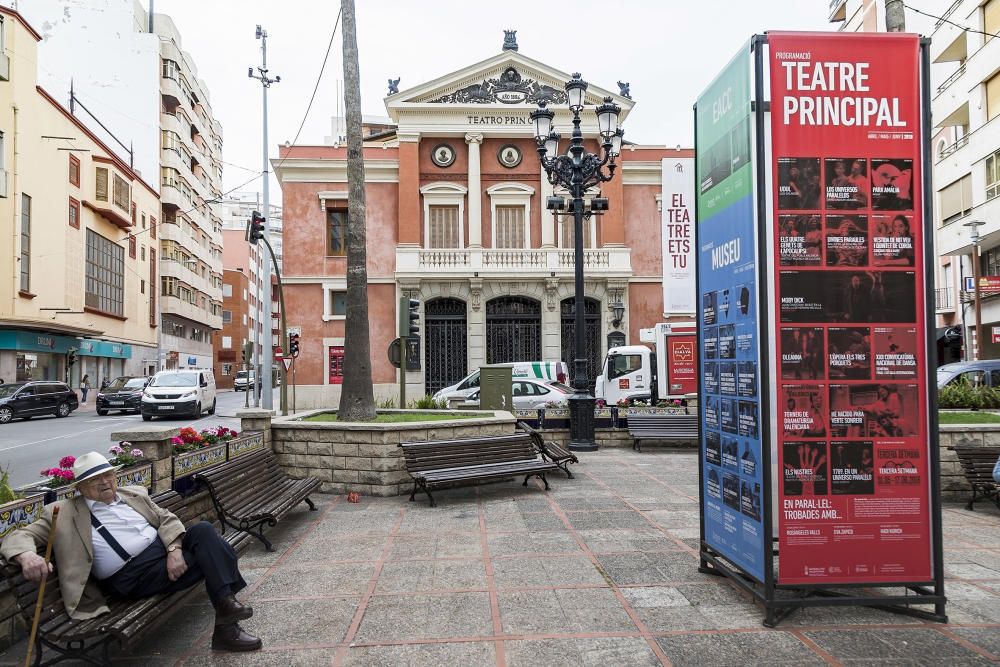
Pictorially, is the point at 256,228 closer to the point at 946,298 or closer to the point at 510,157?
the point at 510,157

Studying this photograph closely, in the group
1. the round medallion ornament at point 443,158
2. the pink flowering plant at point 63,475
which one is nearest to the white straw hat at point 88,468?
the pink flowering plant at point 63,475

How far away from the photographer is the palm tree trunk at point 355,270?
9.65 metres

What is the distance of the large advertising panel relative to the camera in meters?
4.38

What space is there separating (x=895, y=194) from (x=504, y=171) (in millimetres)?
25095

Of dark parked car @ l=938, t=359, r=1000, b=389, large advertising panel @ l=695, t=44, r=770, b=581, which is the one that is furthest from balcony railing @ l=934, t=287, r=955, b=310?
large advertising panel @ l=695, t=44, r=770, b=581

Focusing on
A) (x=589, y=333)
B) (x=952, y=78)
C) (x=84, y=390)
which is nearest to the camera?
(x=952, y=78)

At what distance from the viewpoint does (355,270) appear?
389 inches

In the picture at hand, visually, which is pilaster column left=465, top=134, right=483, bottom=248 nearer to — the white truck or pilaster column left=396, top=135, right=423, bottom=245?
pilaster column left=396, top=135, right=423, bottom=245

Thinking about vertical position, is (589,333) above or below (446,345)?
above

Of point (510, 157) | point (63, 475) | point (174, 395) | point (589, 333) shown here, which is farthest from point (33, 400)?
point (63, 475)

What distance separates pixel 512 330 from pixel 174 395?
12925 mm

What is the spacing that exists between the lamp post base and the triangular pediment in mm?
18710

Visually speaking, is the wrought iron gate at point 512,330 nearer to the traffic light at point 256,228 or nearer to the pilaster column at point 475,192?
the pilaster column at point 475,192

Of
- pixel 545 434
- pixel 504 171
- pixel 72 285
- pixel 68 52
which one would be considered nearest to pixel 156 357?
pixel 72 285
